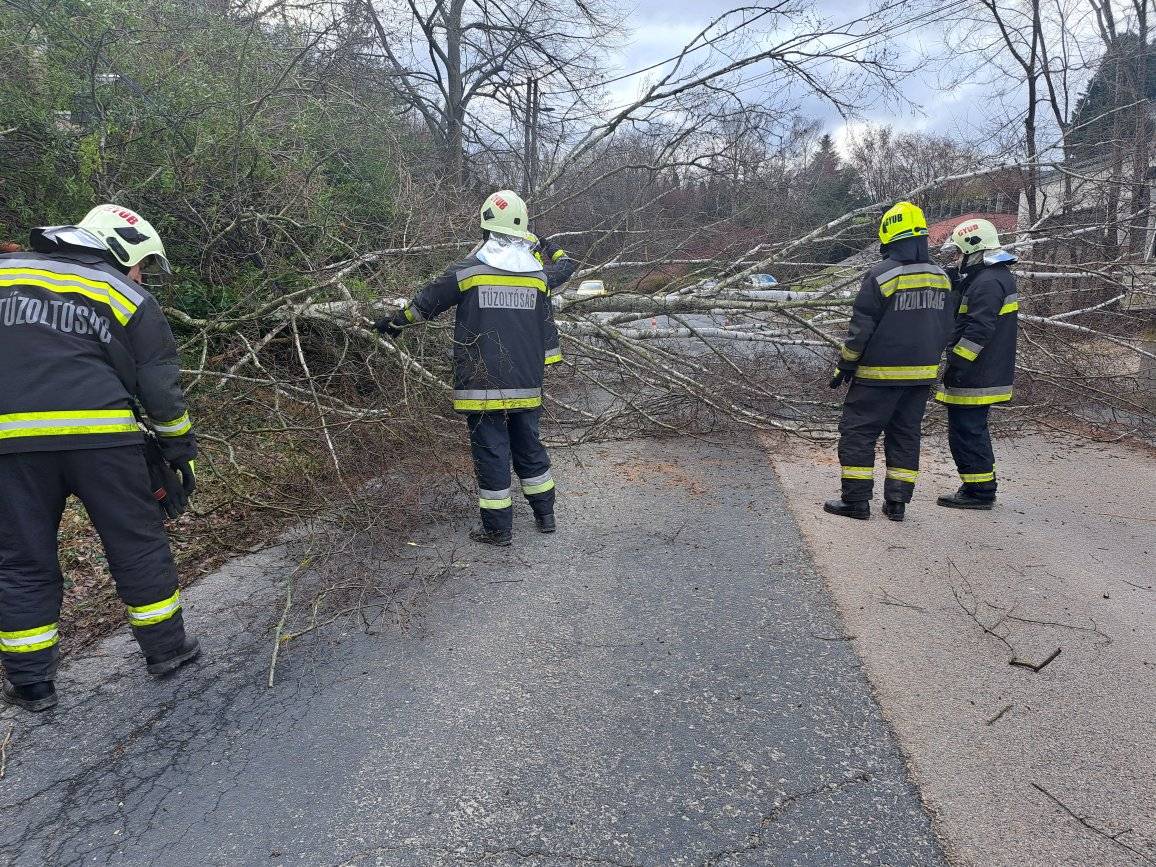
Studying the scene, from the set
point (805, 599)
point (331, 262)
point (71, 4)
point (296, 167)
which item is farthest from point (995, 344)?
point (71, 4)

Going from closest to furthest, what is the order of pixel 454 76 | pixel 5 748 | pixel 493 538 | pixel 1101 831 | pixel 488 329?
pixel 1101 831 → pixel 5 748 → pixel 488 329 → pixel 493 538 → pixel 454 76

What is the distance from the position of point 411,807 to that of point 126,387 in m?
1.84

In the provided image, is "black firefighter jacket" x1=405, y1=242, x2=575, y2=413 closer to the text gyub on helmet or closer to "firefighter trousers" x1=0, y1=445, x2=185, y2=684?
"firefighter trousers" x1=0, y1=445, x2=185, y2=684

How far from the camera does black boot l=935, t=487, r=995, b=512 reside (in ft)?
14.8

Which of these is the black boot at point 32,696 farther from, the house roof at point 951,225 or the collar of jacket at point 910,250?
the house roof at point 951,225

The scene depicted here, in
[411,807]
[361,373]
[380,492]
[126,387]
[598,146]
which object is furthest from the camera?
[598,146]

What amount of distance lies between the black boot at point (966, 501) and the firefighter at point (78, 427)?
4518 millimetres

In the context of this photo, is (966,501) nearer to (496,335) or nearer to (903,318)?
(903,318)

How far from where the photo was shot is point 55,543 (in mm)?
2449

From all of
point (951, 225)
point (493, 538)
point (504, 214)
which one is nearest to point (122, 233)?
point (504, 214)

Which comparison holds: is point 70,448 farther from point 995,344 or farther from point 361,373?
point 995,344

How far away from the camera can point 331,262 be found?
5.99 m

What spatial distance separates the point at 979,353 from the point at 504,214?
319cm

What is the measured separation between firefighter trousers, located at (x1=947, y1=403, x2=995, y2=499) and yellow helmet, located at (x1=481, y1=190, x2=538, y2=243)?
126 inches
